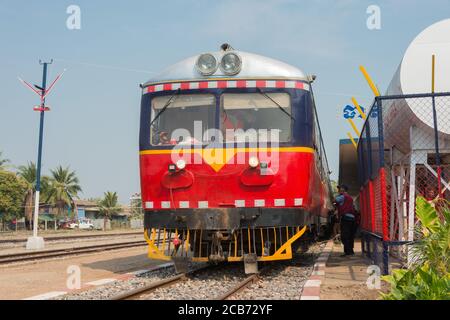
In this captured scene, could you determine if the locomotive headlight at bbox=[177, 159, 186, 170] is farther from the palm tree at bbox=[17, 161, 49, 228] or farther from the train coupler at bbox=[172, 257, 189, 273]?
the palm tree at bbox=[17, 161, 49, 228]

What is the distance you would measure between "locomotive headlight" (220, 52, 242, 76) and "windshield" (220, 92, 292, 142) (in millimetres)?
374

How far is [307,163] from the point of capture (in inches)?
306

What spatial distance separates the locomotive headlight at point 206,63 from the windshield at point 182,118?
414 millimetres

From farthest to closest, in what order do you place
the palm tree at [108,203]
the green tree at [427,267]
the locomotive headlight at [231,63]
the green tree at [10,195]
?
the palm tree at [108,203]
the green tree at [10,195]
the locomotive headlight at [231,63]
the green tree at [427,267]

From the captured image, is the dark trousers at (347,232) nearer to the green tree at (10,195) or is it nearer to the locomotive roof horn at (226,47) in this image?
the locomotive roof horn at (226,47)

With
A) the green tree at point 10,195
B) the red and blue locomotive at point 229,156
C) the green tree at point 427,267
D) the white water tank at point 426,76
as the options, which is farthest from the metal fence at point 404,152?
the green tree at point 10,195

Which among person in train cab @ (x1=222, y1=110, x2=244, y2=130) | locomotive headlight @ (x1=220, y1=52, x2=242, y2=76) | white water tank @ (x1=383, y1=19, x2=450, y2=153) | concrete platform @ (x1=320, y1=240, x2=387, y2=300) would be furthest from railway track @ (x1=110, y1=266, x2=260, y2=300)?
white water tank @ (x1=383, y1=19, x2=450, y2=153)

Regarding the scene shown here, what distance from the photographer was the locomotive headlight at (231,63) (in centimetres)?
796

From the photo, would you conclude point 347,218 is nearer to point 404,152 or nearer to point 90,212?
point 404,152

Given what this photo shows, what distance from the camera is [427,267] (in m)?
5.10

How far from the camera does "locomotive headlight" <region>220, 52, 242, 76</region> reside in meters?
7.96

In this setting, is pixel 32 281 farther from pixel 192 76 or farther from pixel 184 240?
pixel 192 76
